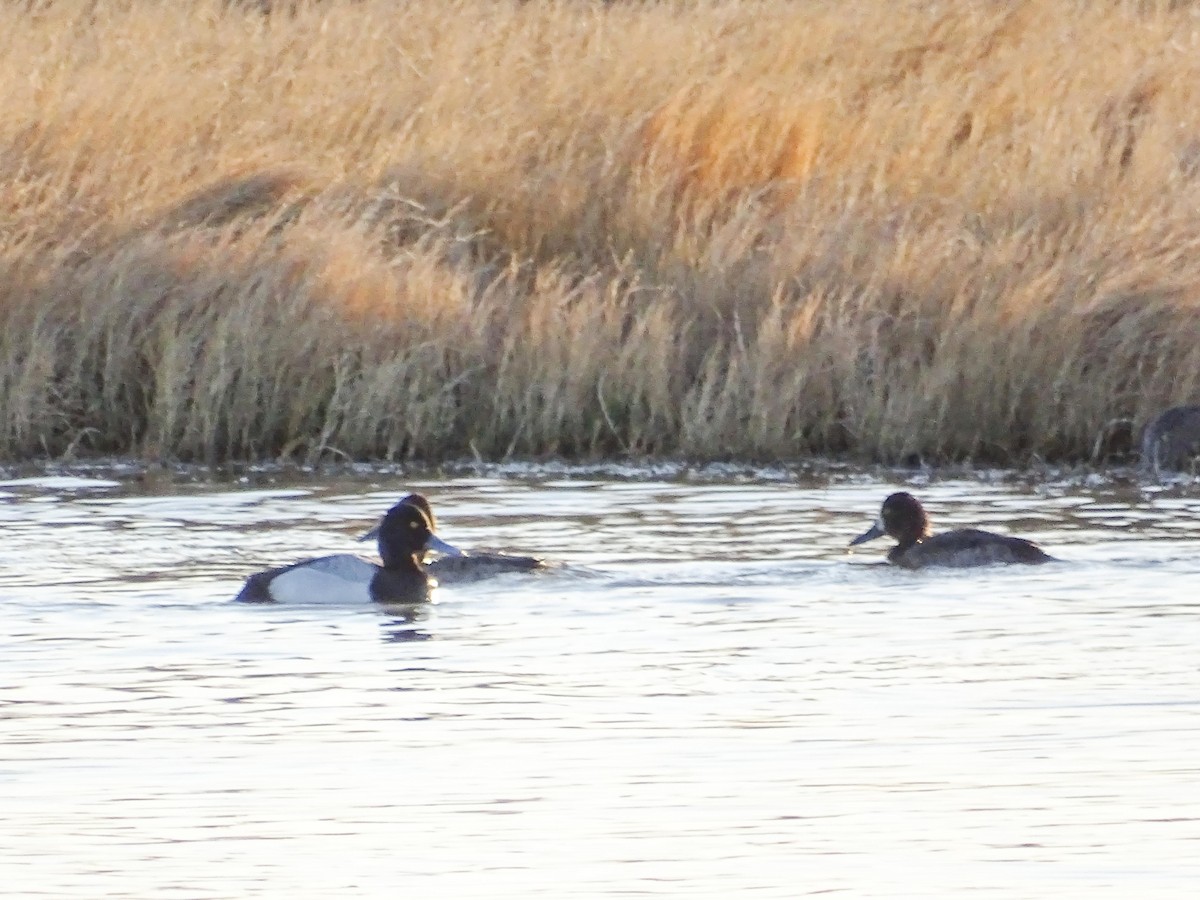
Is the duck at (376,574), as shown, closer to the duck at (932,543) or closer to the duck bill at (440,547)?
the duck bill at (440,547)

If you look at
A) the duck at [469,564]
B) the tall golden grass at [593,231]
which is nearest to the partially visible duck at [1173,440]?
the tall golden grass at [593,231]

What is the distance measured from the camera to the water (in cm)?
562

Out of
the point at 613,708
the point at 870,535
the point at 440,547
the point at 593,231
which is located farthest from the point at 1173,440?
the point at 613,708

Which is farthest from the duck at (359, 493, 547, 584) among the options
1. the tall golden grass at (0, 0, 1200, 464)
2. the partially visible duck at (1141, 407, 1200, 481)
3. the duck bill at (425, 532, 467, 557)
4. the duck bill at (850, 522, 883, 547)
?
the partially visible duck at (1141, 407, 1200, 481)

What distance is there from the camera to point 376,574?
9680 mm

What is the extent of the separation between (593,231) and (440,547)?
4.18 m

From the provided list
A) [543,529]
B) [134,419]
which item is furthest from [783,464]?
[134,419]

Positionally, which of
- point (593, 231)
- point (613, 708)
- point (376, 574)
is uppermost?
point (593, 231)

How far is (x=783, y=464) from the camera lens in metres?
12.0

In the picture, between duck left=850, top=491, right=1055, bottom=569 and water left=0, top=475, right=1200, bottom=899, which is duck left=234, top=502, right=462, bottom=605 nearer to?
water left=0, top=475, right=1200, bottom=899

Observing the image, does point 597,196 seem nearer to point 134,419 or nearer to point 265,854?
point 134,419

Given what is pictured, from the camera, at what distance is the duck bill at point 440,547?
983 cm

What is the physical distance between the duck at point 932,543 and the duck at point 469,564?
1255 mm

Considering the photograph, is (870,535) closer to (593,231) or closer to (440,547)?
(440,547)
